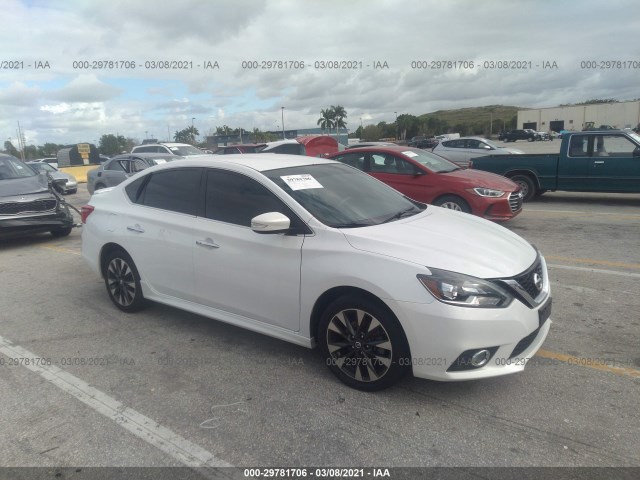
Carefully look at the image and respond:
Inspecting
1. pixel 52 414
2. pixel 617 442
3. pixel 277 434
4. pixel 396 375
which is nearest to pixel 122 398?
pixel 52 414

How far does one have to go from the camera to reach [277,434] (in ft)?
9.62

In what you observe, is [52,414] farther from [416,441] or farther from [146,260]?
[416,441]

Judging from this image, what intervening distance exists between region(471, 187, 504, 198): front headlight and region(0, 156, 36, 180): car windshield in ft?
28.0

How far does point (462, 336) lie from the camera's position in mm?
2896

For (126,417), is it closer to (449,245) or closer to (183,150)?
(449,245)

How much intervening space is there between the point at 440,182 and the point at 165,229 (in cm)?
545

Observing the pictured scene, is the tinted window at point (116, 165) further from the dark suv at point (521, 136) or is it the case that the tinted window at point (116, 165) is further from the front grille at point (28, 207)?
the dark suv at point (521, 136)

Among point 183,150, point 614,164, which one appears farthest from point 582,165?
point 183,150

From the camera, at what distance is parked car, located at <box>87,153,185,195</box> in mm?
13468

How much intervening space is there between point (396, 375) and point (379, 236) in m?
0.94

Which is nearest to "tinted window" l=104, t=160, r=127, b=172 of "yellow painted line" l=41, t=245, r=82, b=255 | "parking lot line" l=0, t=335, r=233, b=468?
"yellow painted line" l=41, t=245, r=82, b=255

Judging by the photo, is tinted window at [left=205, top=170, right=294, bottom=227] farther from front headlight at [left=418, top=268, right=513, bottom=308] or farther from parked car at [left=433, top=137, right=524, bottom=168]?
parked car at [left=433, top=137, right=524, bottom=168]

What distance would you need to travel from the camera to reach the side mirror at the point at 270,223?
3387 mm

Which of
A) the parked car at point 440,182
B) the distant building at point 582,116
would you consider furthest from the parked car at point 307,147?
the distant building at point 582,116
